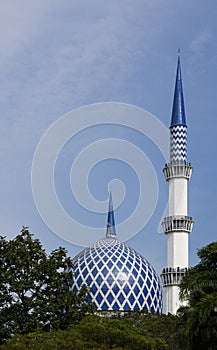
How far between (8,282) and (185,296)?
9.11m

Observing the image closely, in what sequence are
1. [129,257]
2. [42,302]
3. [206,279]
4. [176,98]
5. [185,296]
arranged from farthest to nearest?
[129,257] < [176,98] < [42,302] < [185,296] < [206,279]

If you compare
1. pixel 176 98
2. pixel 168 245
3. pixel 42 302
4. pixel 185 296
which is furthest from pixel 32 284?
pixel 176 98

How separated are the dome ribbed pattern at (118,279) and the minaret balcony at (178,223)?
244 inches

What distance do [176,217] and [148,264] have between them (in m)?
8.73

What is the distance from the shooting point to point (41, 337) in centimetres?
2256

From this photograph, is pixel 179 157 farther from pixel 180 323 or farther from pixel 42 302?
pixel 180 323

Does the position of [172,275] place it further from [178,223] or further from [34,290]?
[34,290]

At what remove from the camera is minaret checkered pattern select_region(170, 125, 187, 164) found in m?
46.1

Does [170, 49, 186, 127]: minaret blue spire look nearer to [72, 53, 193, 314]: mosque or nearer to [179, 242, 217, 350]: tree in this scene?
[72, 53, 193, 314]: mosque

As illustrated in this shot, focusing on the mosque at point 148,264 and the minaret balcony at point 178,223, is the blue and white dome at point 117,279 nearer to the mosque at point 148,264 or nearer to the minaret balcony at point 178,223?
the mosque at point 148,264

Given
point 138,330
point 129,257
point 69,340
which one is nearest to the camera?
point 69,340

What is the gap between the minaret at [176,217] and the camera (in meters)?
44.7

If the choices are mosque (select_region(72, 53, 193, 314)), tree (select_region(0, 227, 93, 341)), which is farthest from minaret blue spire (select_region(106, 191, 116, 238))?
tree (select_region(0, 227, 93, 341))

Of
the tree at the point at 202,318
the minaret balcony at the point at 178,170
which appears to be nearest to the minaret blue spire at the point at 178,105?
the minaret balcony at the point at 178,170
